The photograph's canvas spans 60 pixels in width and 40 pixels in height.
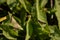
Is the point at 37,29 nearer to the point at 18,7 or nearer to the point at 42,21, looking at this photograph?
the point at 42,21

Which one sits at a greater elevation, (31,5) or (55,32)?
(31,5)

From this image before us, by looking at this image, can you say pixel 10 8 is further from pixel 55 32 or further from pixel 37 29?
pixel 55 32

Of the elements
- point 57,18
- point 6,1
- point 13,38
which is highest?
point 6,1

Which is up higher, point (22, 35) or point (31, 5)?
point (31, 5)

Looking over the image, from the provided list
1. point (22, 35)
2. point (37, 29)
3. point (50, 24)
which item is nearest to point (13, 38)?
point (22, 35)

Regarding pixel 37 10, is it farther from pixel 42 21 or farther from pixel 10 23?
pixel 10 23

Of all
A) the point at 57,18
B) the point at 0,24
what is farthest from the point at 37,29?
the point at 0,24
